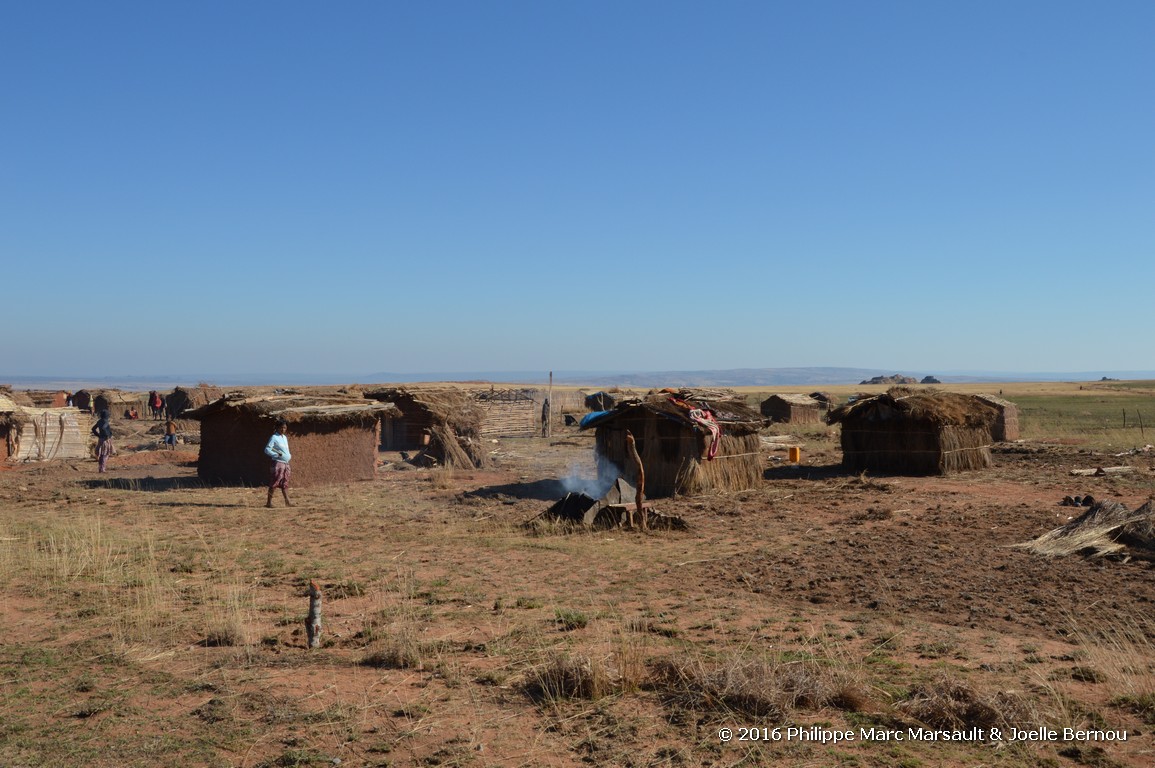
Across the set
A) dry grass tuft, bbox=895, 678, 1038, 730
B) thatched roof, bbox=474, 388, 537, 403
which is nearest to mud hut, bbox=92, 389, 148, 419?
thatched roof, bbox=474, 388, 537, 403

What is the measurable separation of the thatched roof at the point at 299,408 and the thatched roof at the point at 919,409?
1026 cm

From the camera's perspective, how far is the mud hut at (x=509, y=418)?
3531cm

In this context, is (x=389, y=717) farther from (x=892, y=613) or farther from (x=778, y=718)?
(x=892, y=613)

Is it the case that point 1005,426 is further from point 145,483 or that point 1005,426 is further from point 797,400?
point 145,483

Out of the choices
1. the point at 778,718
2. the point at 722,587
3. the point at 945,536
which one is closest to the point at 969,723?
the point at 778,718

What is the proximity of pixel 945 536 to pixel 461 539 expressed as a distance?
21.8 ft

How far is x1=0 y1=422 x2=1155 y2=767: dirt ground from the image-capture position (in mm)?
5547

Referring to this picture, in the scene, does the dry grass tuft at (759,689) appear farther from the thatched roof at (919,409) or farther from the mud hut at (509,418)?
the mud hut at (509,418)

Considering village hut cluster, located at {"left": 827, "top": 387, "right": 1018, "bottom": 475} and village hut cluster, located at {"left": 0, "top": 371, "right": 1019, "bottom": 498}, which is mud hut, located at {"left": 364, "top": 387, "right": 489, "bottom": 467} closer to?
village hut cluster, located at {"left": 0, "top": 371, "right": 1019, "bottom": 498}

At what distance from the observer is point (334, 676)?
675 centimetres

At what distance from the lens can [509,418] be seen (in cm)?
3678

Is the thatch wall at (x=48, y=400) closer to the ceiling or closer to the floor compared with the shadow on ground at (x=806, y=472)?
closer to the ceiling

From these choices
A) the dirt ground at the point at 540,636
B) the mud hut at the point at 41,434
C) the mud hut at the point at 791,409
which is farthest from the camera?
the mud hut at the point at 791,409

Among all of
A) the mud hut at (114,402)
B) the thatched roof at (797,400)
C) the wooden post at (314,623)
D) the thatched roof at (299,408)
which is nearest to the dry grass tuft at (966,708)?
the wooden post at (314,623)
